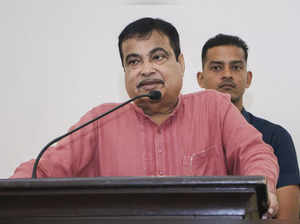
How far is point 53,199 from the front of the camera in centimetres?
92

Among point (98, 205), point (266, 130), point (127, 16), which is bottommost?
point (98, 205)

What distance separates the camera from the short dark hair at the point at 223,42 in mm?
2412

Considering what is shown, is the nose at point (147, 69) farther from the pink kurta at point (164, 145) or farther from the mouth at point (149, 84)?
the pink kurta at point (164, 145)

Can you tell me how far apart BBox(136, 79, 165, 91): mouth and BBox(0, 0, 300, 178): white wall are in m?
0.89

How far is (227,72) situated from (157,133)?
0.76m

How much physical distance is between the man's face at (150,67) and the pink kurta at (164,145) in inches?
3.2

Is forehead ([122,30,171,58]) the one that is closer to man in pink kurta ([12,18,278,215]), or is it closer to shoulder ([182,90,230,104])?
man in pink kurta ([12,18,278,215])

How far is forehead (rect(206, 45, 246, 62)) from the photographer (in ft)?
7.57

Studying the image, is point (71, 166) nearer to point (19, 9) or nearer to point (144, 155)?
point (144, 155)

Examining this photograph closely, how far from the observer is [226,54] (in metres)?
2.31

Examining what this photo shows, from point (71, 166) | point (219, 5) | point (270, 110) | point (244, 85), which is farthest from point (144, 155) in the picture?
point (219, 5)

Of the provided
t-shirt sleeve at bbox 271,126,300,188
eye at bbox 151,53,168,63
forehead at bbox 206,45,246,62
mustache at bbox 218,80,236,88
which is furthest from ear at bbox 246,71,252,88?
eye at bbox 151,53,168,63

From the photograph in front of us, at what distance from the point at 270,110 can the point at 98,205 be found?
1721mm

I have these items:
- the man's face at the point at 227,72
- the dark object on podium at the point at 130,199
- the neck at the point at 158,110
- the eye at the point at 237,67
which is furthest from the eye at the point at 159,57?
the dark object on podium at the point at 130,199
